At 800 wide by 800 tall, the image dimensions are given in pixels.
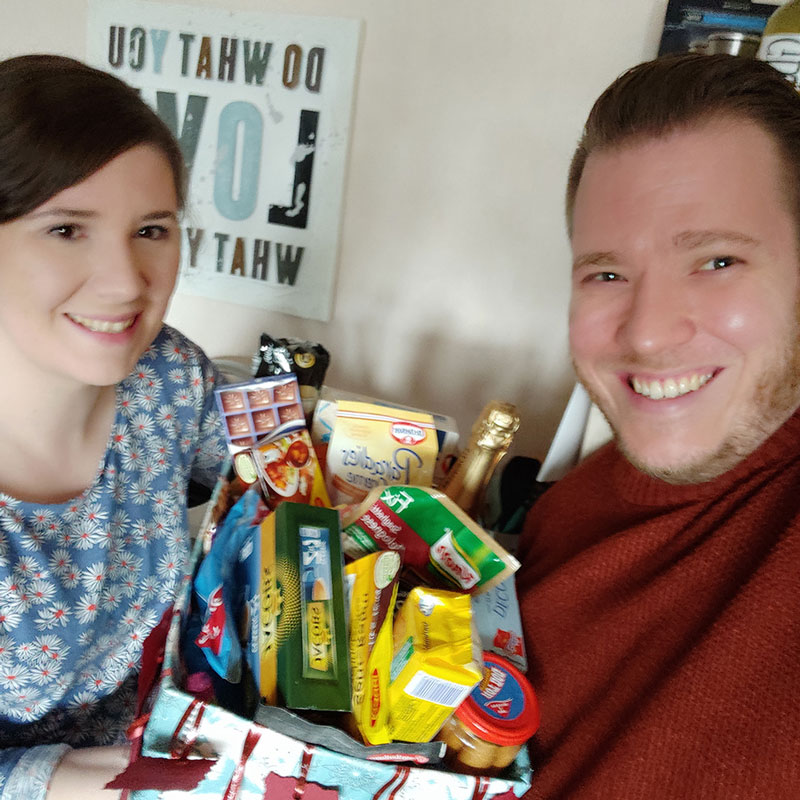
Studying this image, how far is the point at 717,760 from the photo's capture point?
21.2 inches

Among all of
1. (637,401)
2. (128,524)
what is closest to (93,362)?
(128,524)

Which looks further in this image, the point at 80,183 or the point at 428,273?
the point at 428,273

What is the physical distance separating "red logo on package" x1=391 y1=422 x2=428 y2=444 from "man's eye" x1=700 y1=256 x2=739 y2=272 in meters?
0.38

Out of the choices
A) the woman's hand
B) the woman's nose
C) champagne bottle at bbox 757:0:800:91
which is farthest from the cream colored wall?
the woman's hand

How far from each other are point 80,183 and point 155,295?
0.16 metres

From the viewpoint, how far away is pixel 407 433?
2.55 ft

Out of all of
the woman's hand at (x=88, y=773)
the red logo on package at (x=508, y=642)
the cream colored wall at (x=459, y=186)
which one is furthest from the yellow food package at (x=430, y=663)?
the cream colored wall at (x=459, y=186)

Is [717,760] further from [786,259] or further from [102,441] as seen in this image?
[102,441]

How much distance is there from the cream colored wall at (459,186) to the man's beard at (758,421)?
1.90 ft

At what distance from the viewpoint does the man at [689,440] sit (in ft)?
1.84

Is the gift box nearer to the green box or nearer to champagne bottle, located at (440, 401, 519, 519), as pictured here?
the green box

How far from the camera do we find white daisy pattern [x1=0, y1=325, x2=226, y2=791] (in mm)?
673

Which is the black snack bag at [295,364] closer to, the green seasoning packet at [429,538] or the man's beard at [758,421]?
the green seasoning packet at [429,538]

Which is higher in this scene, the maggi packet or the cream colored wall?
the cream colored wall
